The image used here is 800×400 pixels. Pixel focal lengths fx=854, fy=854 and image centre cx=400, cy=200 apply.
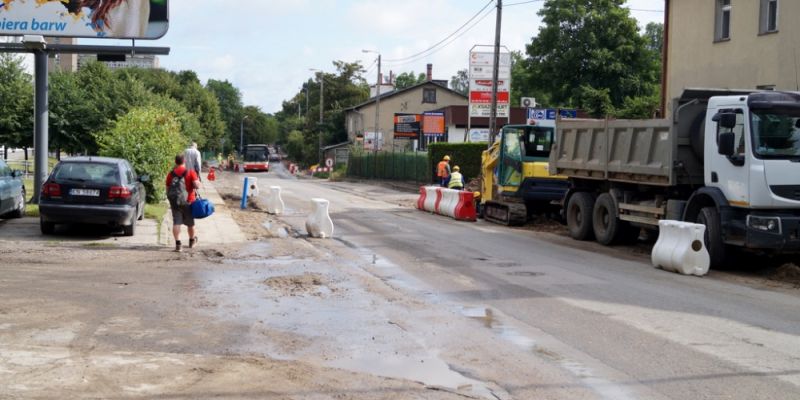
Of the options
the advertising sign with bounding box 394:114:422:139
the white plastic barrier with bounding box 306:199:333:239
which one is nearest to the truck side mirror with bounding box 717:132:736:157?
the white plastic barrier with bounding box 306:199:333:239

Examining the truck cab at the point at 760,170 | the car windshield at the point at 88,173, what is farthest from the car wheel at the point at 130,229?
the truck cab at the point at 760,170

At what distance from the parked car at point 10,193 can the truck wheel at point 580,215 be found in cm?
1220

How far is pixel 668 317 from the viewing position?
377 inches

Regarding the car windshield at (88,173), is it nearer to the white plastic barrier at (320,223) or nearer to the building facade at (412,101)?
the white plastic barrier at (320,223)

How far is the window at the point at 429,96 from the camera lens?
82625 mm

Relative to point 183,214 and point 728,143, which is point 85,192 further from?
point 728,143

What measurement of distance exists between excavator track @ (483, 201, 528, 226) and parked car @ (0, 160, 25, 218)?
1170cm

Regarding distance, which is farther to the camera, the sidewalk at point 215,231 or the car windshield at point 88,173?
the sidewalk at point 215,231

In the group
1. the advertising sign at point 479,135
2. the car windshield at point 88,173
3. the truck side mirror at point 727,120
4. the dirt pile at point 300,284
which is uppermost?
the advertising sign at point 479,135

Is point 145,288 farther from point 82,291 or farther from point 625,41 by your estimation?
point 625,41

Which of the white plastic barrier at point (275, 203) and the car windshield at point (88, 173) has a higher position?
the car windshield at point (88, 173)

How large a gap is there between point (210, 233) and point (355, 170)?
51.4 meters

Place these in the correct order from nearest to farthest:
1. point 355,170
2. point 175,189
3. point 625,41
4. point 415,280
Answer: point 415,280, point 175,189, point 625,41, point 355,170

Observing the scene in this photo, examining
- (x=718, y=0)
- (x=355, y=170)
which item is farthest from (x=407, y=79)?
(x=718, y=0)
